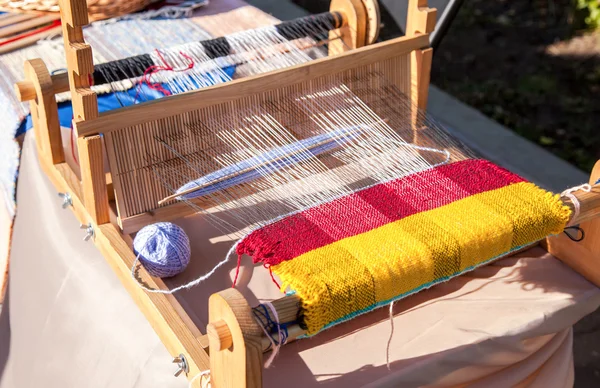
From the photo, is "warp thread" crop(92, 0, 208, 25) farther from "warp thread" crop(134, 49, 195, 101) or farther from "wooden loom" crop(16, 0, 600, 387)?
"wooden loom" crop(16, 0, 600, 387)

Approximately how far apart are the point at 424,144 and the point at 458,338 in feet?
1.63

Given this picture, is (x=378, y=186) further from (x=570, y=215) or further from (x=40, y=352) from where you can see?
(x=40, y=352)

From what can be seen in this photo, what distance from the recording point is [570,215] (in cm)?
132

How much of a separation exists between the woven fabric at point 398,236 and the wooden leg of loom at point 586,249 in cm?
16

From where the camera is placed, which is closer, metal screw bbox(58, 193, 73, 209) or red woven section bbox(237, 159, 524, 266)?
red woven section bbox(237, 159, 524, 266)

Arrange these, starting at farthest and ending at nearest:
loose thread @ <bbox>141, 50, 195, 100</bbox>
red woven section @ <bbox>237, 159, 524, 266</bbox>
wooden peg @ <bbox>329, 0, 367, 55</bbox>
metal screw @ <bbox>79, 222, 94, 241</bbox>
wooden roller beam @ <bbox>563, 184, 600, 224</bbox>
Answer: wooden peg @ <bbox>329, 0, 367, 55</bbox>, loose thread @ <bbox>141, 50, 195, 100</bbox>, metal screw @ <bbox>79, 222, 94, 241</bbox>, wooden roller beam @ <bbox>563, 184, 600, 224</bbox>, red woven section @ <bbox>237, 159, 524, 266</bbox>

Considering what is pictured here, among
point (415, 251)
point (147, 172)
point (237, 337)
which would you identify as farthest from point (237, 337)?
point (147, 172)

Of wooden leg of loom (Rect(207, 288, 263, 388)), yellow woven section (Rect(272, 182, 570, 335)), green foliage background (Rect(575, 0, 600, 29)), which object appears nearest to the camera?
wooden leg of loom (Rect(207, 288, 263, 388))

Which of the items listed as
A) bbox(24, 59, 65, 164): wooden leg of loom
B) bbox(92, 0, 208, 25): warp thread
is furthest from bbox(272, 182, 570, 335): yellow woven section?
bbox(92, 0, 208, 25): warp thread

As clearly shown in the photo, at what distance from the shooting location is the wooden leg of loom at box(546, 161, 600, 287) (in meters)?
1.43

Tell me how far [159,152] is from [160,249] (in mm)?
217

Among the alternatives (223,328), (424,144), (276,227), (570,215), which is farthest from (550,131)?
(223,328)

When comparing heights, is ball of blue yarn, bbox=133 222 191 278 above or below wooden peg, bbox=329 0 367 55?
below

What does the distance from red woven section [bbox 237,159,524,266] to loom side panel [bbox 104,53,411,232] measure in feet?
0.86
